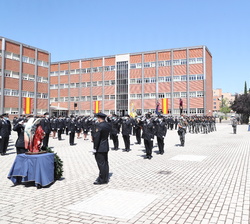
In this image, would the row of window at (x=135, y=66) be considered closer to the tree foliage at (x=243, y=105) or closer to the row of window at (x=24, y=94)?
the tree foliage at (x=243, y=105)

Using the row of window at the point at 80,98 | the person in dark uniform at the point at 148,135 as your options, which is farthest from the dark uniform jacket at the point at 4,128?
the row of window at the point at 80,98

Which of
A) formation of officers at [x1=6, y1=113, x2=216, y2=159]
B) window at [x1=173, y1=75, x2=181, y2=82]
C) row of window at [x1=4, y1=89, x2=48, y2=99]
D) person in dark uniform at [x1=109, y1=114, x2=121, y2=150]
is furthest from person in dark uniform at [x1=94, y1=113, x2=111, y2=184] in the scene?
window at [x1=173, y1=75, x2=181, y2=82]

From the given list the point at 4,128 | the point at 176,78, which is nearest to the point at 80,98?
the point at 176,78

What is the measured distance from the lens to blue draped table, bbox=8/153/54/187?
6168 millimetres

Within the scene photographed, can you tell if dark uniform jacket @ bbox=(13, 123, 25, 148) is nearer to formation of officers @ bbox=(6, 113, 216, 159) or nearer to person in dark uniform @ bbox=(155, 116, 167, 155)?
formation of officers @ bbox=(6, 113, 216, 159)

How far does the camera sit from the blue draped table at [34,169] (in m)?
6.17

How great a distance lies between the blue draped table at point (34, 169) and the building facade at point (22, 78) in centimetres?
3698

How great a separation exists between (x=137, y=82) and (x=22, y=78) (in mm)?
28237

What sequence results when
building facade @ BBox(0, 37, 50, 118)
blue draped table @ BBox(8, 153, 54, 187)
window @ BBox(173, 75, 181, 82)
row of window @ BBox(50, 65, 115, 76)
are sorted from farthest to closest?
row of window @ BBox(50, 65, 115, 76)
window @ BBox(173, 75, 181, 82)
building facade @ BBox(0, 37, 50, 118)
blue draped table @ BBox(8, 153, 54, 187)

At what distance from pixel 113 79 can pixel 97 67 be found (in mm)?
→ 6018

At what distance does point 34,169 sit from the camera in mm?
6230

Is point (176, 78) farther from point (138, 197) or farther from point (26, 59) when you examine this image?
point (138, 197)

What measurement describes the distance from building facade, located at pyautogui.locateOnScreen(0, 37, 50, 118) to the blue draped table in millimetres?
36977

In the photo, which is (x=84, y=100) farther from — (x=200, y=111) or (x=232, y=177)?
(x=232, y=177)
